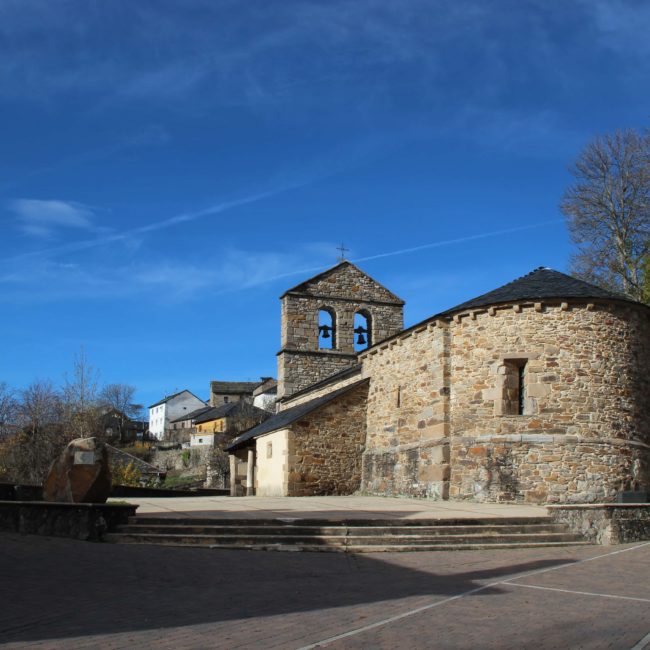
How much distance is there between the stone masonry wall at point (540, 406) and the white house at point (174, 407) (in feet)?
308

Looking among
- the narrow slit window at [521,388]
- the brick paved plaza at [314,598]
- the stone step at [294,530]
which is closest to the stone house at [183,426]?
the narrow slit window at [521,388]

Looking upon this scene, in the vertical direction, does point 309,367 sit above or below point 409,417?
above

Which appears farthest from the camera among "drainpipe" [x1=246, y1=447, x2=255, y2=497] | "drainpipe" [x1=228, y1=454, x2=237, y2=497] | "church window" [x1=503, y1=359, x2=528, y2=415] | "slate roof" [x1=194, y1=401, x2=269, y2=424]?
"slate roof" [x1=194, y1=401, x2=269, y2=424]

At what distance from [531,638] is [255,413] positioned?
6839cm

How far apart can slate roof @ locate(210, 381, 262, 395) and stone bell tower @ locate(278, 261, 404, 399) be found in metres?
72.1

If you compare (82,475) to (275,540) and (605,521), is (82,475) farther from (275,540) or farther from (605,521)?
(605,521)

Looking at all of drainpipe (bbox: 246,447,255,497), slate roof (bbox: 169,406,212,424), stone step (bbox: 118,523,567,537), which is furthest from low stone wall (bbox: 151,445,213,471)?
stone step (bbox: 118,523,567,537)

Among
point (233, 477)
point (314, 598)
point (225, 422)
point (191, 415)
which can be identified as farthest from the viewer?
point (191, 415)

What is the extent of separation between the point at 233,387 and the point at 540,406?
8854 centimetres

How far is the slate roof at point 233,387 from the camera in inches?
4050

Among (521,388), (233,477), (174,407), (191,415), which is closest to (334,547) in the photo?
(521,388)

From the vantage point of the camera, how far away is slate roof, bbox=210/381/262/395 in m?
103

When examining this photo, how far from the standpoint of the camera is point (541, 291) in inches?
730

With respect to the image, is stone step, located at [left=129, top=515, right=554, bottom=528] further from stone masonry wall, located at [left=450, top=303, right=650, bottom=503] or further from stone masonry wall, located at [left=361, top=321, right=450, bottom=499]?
stone masonry wall, located at [left=361, top=321, right=450, bottom=499]
